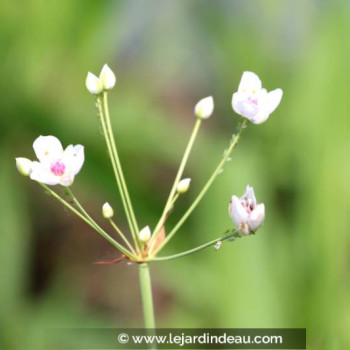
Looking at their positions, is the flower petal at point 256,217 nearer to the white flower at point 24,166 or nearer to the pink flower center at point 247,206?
the pink flower center at point 247,206

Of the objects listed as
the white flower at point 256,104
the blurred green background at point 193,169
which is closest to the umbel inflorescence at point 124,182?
the white flower at point 256,104

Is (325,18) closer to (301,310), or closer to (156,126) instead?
A: (156,126)

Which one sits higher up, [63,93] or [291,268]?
[63,93]

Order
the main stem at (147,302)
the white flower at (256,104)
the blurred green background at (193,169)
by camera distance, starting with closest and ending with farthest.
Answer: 1. the main stem at (147,302)
2. the white flower at (256,104)
3. the blurred green background at (193,169)

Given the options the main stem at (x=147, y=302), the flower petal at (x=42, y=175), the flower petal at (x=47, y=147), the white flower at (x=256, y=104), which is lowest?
the main stem at (x=147, y=302)

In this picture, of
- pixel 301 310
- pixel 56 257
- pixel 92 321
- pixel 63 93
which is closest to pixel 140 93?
pixel 63 93

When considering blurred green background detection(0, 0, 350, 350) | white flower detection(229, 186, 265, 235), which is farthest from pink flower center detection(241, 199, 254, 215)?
blurred green background detection(0, 0, 350, 350)

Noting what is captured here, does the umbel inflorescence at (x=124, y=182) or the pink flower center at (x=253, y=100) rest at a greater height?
the pink flower center at (x=253, y=100)
